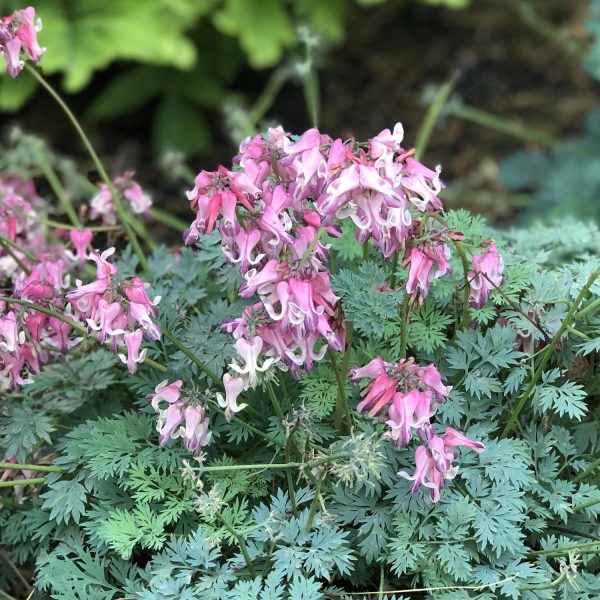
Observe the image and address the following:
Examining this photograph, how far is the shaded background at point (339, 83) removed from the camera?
403 centimetres

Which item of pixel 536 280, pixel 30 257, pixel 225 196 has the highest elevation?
pixel 225 196

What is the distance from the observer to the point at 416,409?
5.06ft

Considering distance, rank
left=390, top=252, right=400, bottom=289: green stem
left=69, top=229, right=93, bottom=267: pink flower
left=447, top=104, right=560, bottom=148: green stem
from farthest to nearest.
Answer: left=447, top=104, right=560, bottom=148: green stem
left=69, top=229, right=93, bottom=267: pink flower
left=390, top=252, right=400, bottom=289: green stem

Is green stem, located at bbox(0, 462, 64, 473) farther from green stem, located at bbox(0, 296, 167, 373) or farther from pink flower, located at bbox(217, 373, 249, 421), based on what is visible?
pink flower, located at bbox(217, 373, 249, 421)

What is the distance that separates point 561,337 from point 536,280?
147 mm

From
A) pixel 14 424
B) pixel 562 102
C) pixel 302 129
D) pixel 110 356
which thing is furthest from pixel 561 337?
pixel 562 102

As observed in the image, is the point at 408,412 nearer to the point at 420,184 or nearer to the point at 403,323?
the point at 403,323

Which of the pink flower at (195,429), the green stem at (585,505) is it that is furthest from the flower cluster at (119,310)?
the green stem at (585,505)

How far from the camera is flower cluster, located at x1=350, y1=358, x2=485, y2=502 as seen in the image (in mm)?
1536

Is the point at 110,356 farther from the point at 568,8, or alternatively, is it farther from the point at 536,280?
the point at 568,8

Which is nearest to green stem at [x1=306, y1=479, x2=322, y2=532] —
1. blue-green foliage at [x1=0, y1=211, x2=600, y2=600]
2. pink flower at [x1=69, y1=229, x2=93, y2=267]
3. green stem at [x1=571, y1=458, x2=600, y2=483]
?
blue-green foliage at [x1=0, y1=211, x2=600, y2=600]

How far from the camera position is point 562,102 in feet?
16.1

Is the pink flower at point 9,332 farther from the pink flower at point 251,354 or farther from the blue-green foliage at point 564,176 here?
the blue-green foliage at point 564,176

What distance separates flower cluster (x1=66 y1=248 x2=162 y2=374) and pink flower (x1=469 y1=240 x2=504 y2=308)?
0.61 m
